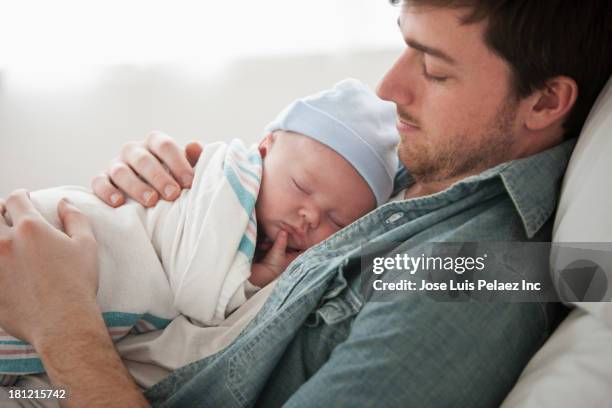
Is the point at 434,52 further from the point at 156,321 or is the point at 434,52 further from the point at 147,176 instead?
the point at 156,321

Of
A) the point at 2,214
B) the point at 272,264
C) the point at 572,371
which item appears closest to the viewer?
the point at 572,371

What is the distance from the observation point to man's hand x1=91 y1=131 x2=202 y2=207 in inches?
58.1

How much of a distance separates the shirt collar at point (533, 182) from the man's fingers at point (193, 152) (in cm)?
69

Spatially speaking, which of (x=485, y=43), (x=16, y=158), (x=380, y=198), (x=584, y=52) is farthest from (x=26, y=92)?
(x=584, y=52)

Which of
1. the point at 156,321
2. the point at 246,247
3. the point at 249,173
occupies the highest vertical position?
the point at 249,173

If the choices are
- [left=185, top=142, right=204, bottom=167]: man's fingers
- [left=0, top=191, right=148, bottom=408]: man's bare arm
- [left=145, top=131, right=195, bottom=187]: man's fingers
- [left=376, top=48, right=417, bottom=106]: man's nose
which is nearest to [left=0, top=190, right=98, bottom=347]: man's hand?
[left=0, top=191, right=148, bottom=408]: man's bare arm

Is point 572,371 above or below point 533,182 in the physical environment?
below

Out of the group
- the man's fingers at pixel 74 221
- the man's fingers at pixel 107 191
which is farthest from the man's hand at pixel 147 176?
the man's fingers at pixel 74 221

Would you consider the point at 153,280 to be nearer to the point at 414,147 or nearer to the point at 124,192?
the point at 124,192

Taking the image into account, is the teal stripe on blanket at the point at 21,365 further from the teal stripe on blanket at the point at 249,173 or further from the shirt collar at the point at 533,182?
the shirt collar at the point at 533,182

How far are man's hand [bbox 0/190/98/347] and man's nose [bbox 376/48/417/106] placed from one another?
2.28 feet

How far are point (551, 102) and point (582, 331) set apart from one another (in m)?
0.54

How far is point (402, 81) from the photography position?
4.56 feet

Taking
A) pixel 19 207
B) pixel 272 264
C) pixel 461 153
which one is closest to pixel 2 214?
pixel 19 207
